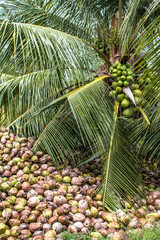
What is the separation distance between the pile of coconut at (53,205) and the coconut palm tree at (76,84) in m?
0.12

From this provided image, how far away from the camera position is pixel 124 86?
2250mm

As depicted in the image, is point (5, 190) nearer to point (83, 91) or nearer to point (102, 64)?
point (83, 91)

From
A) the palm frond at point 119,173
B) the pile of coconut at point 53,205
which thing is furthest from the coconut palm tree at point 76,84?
the pile of coconut at point 53,205

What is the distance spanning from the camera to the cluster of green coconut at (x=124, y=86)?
2225 mm

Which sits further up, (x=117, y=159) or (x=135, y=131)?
(x=135, y=131)

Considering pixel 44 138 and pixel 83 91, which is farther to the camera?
pixel 44 138

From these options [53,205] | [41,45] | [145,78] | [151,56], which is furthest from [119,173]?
[41,45]

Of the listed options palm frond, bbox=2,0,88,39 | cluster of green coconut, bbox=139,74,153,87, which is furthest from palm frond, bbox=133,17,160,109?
palm frond, bbox=2,0,88,39

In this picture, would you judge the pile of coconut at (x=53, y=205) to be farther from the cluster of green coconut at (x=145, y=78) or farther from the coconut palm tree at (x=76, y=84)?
the cluster of green coconut at (x=145, y=78)

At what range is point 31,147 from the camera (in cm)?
248

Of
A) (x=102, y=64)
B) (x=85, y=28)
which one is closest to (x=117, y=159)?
(x=102, y=64)

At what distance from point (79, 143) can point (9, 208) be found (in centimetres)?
112

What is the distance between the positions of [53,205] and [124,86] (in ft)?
4.15

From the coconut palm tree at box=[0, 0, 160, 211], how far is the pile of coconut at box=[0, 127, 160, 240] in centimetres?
12
